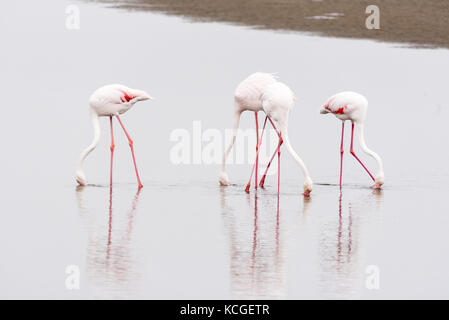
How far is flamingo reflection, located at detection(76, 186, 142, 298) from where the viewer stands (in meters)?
9.23

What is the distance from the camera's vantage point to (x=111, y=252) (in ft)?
33.8

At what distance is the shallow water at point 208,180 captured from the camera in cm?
967

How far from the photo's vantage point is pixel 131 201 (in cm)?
1267

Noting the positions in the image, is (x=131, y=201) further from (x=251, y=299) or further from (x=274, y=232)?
(x=251, y=299)

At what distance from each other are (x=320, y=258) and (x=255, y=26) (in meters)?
15.2

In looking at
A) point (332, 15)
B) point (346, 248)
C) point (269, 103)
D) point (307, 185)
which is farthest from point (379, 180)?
point (332, 15)

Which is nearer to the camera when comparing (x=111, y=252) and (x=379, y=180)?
(x=111, y=252)

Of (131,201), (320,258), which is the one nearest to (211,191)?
(131,201)

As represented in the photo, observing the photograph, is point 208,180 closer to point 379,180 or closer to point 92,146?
point 92,146

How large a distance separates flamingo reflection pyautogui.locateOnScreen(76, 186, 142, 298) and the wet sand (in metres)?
12.6

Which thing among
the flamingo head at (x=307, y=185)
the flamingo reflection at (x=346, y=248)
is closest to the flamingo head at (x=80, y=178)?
the flamingo head at (x=307, y=185)

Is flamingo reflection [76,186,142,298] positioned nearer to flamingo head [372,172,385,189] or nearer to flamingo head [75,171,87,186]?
flamingo head [75,171,87,186]

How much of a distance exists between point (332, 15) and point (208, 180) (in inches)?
487

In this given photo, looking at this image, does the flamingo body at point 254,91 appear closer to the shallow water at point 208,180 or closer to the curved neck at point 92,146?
the shallow water at point 208,180
